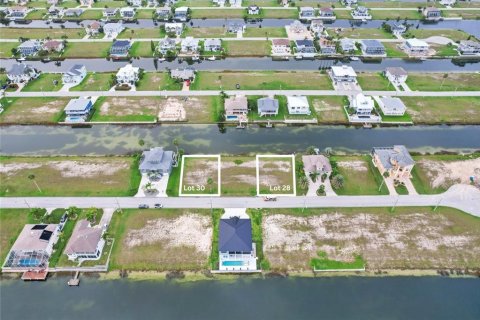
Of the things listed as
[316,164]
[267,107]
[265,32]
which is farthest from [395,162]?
[265,32]

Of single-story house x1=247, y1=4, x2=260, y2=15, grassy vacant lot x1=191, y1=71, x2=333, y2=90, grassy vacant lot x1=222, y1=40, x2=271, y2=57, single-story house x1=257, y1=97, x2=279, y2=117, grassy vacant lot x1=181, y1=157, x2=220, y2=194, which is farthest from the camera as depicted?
single-story house x1=247, y1=4, x2=260, y2=15

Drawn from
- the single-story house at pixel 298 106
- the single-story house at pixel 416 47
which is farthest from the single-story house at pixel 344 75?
the single-story house at pixel 416 47

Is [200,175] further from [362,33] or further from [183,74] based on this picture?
[362,33]

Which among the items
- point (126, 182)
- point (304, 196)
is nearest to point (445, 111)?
point (304, 196)

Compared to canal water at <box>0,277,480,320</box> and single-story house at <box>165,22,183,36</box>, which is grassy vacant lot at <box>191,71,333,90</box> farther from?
canal water at <box>0,277,480,320</box>

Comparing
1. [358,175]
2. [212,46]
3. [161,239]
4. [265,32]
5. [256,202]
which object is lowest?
[161,239]

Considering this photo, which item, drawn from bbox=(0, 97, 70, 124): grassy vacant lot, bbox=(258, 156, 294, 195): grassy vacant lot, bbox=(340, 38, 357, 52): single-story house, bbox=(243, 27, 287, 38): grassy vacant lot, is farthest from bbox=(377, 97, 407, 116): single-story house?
bbox=(0, 97, 70, 124): grassy vacant lot
